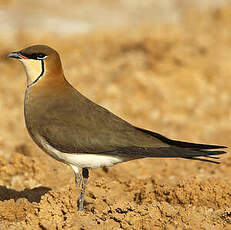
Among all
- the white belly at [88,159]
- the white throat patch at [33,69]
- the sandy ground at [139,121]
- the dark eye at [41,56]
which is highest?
the dark eye at [41,56]

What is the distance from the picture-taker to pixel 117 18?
1468 centimetres

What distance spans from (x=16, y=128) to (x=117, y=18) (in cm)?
589

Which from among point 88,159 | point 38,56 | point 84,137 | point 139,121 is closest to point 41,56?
point 38,56

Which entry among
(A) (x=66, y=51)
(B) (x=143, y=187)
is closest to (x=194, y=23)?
(A) (x=66, y=51)

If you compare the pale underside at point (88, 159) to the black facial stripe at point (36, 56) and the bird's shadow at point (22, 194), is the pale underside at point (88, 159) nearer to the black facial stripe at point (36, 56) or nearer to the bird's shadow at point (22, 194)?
the bird's shadow at point (22, 194)

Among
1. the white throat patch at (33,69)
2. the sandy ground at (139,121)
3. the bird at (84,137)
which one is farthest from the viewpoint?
the white throat patch at (33,69)

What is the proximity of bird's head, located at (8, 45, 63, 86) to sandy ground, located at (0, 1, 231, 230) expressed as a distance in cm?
112

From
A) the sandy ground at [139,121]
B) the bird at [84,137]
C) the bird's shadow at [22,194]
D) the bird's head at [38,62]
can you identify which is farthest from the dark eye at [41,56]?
the bird's shadow at [22,194]

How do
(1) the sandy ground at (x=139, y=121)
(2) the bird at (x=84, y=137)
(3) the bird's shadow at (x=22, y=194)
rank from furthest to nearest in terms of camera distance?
(3) the bird's shadow at (x=22, y=194) → (2) the bird at (x=84, y=137) → (1) the sandy ground at (x=139, y=121)

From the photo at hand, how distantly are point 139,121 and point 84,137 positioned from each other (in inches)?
223

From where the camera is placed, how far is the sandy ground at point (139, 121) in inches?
171

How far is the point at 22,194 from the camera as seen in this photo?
5664mm

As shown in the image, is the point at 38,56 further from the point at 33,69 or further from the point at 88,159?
the point at 88,159

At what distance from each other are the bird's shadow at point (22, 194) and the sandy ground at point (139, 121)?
10 millimetres
